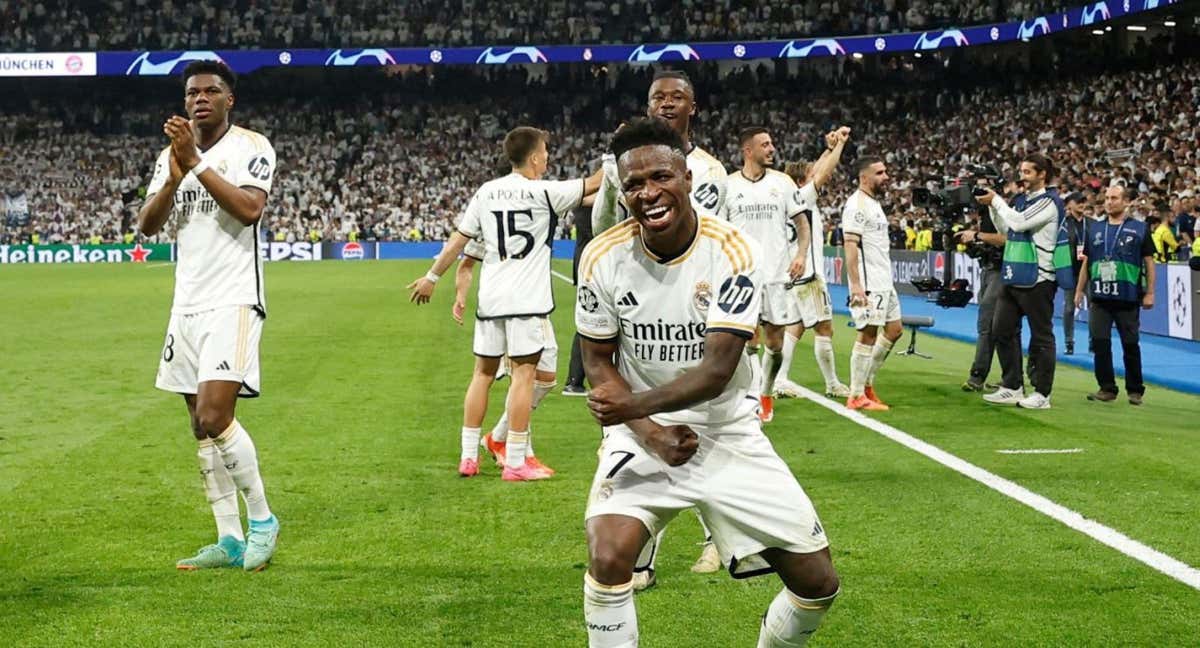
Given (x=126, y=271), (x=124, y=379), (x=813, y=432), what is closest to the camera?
(x=813, y=432)

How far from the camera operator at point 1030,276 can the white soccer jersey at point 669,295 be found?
815cm

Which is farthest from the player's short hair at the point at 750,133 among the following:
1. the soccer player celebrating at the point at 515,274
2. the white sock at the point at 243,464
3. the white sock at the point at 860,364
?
the white sock at the point at 243,464

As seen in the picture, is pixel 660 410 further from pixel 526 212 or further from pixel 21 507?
pixel 21 507

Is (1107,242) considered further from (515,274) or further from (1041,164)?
(515,274)

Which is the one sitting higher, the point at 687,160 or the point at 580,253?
the point at 687,160

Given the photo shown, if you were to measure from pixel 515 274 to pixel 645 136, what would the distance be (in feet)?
14.3

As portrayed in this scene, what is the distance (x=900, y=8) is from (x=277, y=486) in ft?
157

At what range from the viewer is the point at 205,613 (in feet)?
18.5

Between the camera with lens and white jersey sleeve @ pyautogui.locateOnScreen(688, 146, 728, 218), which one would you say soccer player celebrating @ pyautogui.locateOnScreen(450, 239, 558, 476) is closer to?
white jersey sleeve @ pyautogui.locateOnScreen(688, 146, 728, 218)

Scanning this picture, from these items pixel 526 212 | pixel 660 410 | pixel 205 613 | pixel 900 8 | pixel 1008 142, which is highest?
pixel 900 8

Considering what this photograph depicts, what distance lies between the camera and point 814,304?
1303cm

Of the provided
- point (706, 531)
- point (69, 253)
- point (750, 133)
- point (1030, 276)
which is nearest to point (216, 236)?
point (706, 531)

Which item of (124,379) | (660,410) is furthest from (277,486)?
(124,379)

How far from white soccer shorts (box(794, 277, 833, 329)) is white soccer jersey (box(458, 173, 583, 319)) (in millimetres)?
4838
